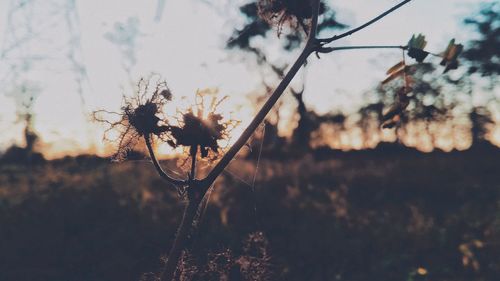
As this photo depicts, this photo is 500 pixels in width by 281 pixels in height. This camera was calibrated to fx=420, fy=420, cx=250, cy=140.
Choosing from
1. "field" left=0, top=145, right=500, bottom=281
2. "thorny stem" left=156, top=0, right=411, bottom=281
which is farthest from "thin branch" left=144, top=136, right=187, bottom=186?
"field" left=0, top=145, right=500, bottom=281

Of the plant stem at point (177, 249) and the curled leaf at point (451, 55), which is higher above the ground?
the curled leaf at point (451, 55)

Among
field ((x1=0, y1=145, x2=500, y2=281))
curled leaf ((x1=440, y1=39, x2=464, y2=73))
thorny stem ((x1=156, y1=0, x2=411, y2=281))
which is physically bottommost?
field ((x1=0, y1=145, x2=500, y2=281))

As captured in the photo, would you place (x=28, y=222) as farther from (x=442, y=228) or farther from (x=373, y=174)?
(x=373, y=174)

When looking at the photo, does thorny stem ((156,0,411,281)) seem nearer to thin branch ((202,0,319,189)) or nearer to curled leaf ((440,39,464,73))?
thin branch ((202,0,319,189))

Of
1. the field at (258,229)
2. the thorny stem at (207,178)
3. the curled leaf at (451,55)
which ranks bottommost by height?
the field at (258,229)

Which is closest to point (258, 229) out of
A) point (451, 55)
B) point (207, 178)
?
point (451, 55)

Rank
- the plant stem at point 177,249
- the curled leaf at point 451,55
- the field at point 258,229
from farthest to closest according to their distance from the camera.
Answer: the field at point 258,229 < the curled leaf at point 451,55 < the plant stem at point 177,249

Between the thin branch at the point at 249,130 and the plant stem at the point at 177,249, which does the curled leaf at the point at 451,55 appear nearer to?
the thin branch at the point at 249,130

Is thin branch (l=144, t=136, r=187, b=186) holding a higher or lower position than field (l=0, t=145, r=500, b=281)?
higher

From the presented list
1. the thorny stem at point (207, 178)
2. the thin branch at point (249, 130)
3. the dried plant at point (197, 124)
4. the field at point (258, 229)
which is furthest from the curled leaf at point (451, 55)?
the field at point (258, 229)

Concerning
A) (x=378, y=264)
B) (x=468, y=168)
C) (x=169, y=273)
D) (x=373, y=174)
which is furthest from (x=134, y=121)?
(x=468, y=168)

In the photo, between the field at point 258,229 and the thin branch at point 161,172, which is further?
the field at point 258,229

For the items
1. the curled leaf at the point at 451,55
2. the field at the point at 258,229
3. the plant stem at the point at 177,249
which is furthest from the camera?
the field at the point at 258,229
